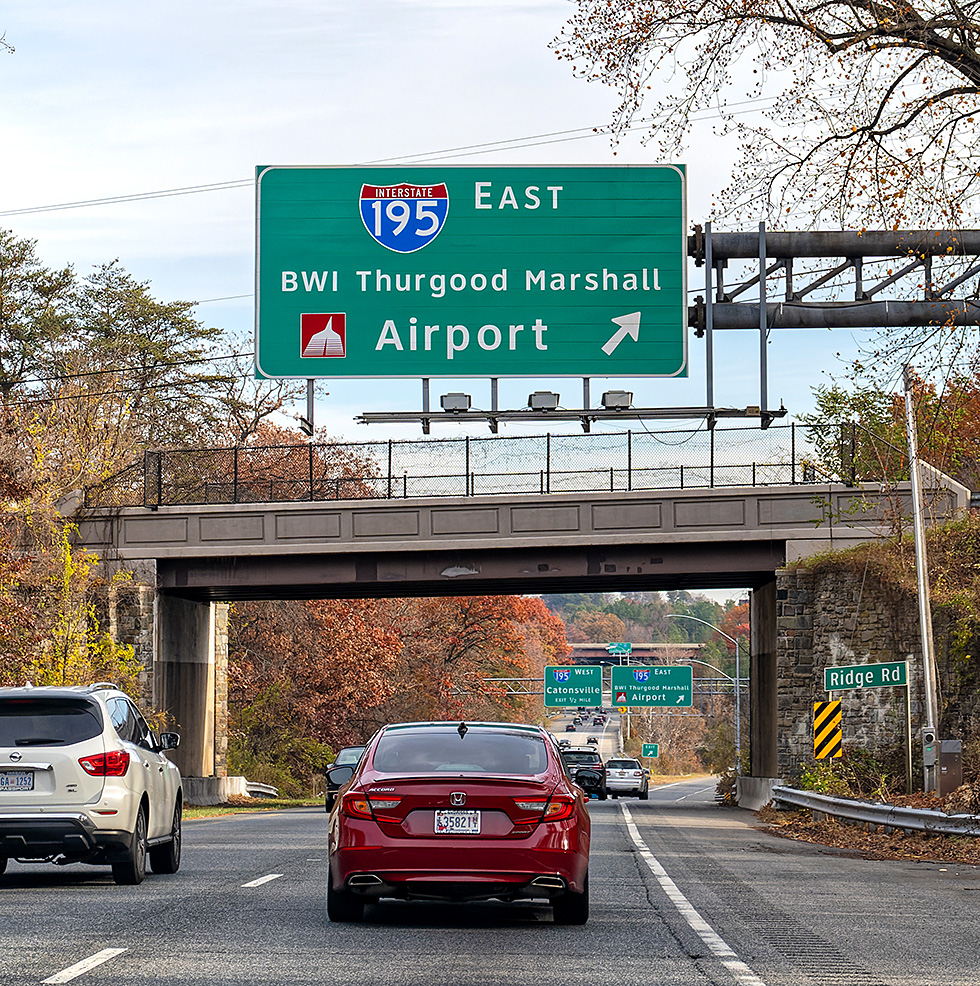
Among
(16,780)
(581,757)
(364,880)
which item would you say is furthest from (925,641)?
(581,757)

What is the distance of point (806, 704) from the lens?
3603 cm

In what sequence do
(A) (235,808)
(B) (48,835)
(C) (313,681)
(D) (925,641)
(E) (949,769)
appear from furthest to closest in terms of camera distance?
1. (C) (313,681)
2. (A) (235,808)
3. (D) (925,641)
4. (E) (949,769)
5. (B) (48,835)

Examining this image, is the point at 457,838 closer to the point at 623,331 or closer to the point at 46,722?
the point at 46,722

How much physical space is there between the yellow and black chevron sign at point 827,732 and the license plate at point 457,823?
21552 mm

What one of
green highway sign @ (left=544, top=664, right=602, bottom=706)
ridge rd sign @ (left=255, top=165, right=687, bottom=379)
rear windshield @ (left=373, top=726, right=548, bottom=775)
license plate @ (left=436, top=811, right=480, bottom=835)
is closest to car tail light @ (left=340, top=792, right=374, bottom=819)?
rear windshield @ (left=373, top=726, right=548, bottom=775)

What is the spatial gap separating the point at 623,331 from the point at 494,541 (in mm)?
17468

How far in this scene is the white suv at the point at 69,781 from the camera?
13.5 m

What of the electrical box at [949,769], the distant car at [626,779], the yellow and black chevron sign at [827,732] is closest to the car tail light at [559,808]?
the electrical box at [949,769]

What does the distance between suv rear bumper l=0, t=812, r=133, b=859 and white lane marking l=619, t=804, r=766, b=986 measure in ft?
17.3

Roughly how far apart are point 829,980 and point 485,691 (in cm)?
6220

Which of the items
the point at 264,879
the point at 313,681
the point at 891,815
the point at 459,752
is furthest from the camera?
the point at 313,681

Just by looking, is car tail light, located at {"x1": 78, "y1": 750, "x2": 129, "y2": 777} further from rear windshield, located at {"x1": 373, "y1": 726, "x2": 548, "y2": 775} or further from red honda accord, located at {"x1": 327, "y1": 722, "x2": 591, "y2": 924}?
red honda accord, located at {"x1": 327, "y1": 722, "x2": 591, "y2": 924}

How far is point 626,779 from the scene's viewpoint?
61.3 meters

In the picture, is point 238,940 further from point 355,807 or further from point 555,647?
point 555,647
